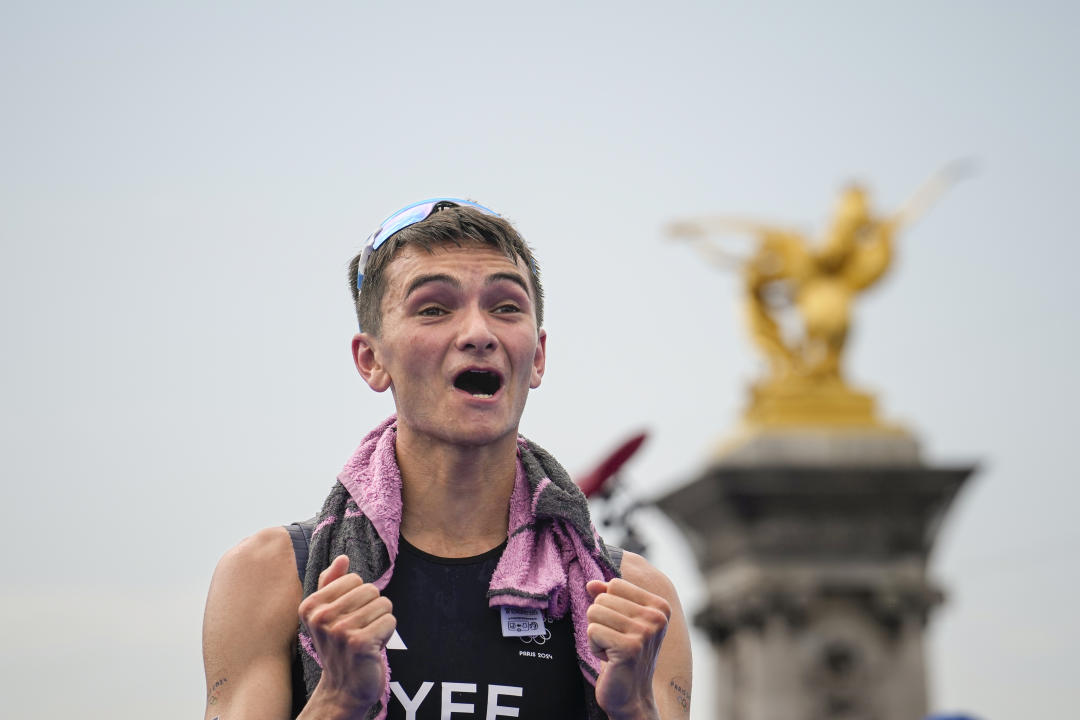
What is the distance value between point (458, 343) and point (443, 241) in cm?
25

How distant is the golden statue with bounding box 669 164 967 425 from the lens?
32.8 metres

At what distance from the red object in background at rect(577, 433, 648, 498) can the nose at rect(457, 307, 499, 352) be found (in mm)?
9281

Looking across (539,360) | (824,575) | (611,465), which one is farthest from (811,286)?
(539,360)

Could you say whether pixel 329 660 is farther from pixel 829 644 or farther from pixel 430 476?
pixel 829 644

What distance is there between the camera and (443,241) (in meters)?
3.98

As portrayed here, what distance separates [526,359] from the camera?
12.8 ft

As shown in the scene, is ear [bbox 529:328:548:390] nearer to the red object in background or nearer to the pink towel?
the pink towel

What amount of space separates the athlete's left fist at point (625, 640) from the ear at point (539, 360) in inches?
21.0

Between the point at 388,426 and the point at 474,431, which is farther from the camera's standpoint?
the point at 388,426

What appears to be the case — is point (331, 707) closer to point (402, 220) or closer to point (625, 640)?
point (625, 640)

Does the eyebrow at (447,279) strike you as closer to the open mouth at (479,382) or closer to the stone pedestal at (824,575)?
the open mouth at (479,382)

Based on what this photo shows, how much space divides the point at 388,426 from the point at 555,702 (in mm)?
750

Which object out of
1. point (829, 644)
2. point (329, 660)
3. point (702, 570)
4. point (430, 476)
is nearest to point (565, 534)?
Answer: point (430, 476)

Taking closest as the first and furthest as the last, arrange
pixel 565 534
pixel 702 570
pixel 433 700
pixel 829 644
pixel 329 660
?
pixel 329 660, pixel 433 700, pixel 565 534, pixel 829 644, pixel 702 570
